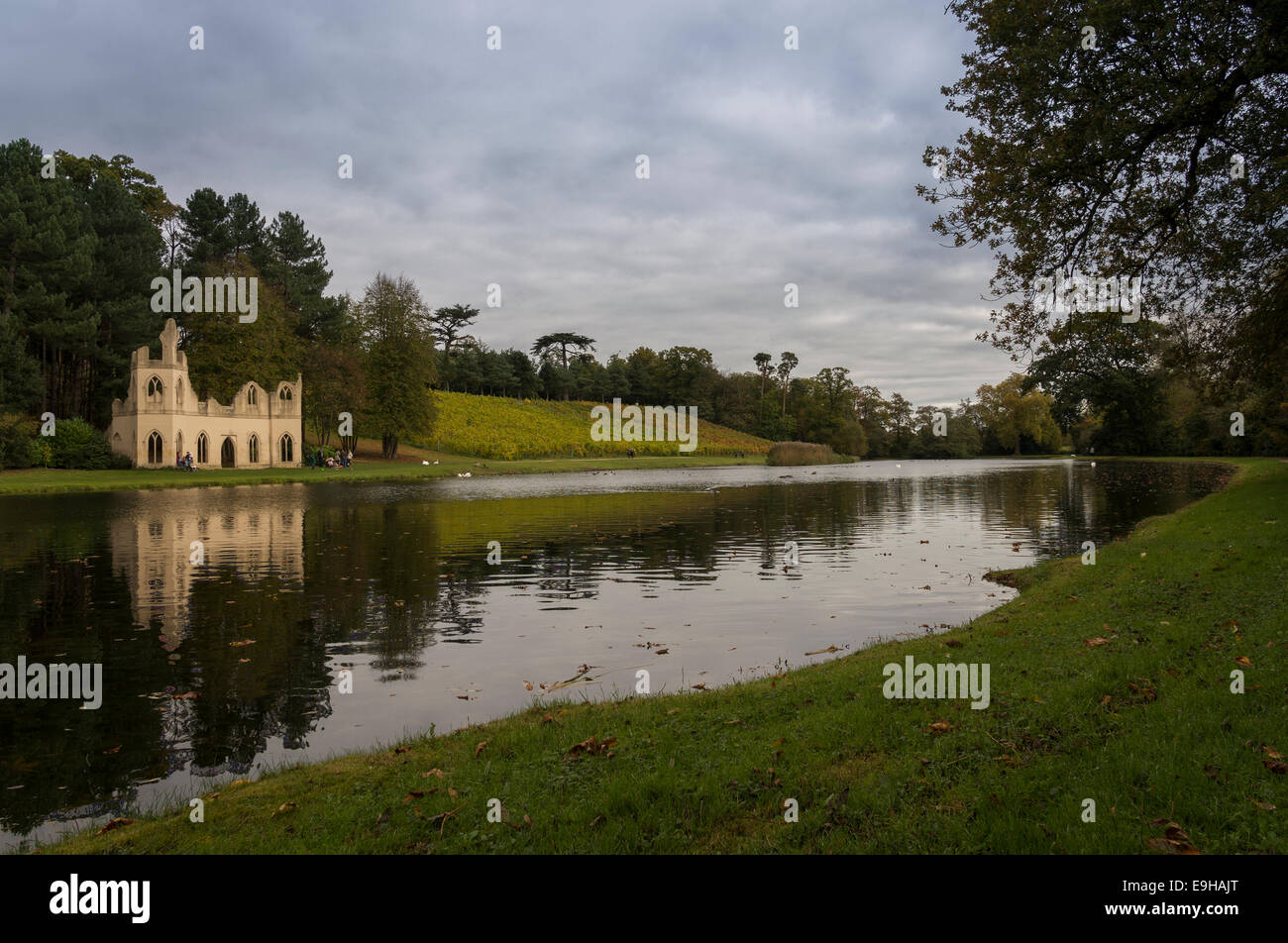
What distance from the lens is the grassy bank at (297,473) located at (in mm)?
43375

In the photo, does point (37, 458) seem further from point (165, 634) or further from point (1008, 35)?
point (1008, 35)

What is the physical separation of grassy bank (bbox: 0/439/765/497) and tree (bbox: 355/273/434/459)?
4388 mm

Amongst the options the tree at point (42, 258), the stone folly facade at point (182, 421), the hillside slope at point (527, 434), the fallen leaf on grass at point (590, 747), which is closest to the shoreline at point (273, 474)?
the hillside slope at point (527, 434)

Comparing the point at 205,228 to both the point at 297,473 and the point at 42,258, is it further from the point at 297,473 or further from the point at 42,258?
the point at 297,473

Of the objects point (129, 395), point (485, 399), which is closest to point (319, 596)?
point (129, 395)

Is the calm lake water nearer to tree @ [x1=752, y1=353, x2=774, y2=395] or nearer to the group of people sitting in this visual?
the group of people sitting

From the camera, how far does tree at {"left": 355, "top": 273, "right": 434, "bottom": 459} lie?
73438mm

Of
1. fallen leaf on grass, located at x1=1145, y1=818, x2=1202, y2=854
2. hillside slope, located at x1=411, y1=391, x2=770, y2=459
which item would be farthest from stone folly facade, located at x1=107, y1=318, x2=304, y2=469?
fallen leaf on grass, located at x1=1145, y1=818, x2=1202, y2=854

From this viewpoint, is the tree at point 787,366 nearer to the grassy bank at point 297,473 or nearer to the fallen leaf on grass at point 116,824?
the grassy bank at point 297,473

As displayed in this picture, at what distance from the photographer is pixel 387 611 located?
45.4ft

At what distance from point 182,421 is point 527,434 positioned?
47896 mm

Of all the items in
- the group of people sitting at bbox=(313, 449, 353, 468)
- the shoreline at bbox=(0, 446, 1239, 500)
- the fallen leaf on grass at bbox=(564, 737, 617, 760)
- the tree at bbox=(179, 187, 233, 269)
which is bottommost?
the fallen leaf on grass at bbox=(564, 737, 617, 760)

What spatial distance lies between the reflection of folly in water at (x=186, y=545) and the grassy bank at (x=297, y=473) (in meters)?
8.53
